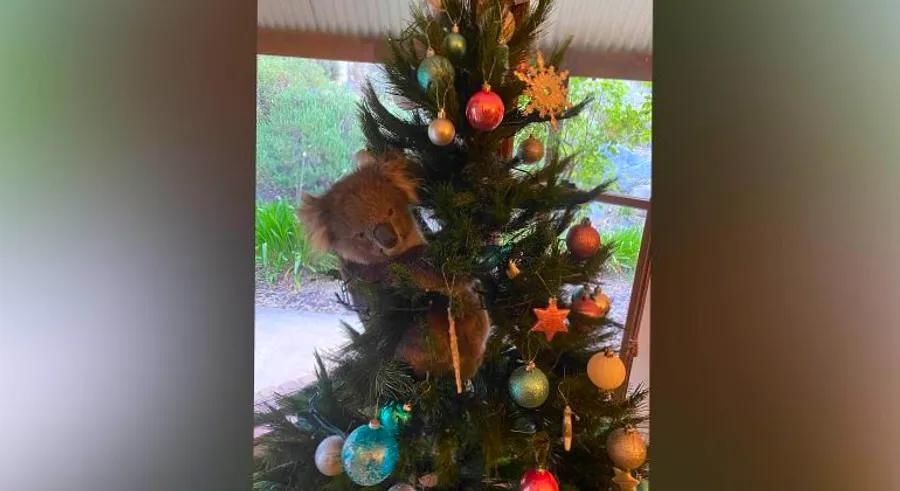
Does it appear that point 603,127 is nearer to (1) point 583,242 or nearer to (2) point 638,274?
(2) point 638,274

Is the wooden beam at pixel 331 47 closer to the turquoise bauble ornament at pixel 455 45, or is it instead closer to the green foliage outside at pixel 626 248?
the turquoise bauble ornament at pixel 455 45

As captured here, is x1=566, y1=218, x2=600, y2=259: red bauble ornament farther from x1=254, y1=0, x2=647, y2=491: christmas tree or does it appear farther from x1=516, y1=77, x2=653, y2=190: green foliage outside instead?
x1=516, y1=77, x2=653, y2=190: green foliage outside

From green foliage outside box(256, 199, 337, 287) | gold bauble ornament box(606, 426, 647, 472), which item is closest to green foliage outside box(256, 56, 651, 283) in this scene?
green foliage outside box(256, 199, 337, 287)

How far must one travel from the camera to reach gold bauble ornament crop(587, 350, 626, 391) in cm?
66

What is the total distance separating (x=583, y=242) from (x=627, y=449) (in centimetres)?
30

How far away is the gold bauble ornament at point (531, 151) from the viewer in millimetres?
765

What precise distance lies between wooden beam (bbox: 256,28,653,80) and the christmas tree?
15 cm

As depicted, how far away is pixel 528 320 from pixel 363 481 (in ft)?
1.03

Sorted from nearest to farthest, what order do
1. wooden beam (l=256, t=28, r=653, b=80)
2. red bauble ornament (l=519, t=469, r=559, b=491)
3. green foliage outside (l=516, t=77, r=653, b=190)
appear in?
red bauble ornament (l=519, t=469, r=559, b=491) < wooden beam (l=256, t=28, r=653, b=80) < green foliage outside (l=516, t=77, r=653, b=190)

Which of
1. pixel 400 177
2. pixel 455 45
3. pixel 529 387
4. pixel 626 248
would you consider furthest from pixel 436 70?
pixel 626 248

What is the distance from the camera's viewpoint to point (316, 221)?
26.9 inches

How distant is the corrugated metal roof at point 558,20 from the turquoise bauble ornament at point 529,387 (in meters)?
0.58
